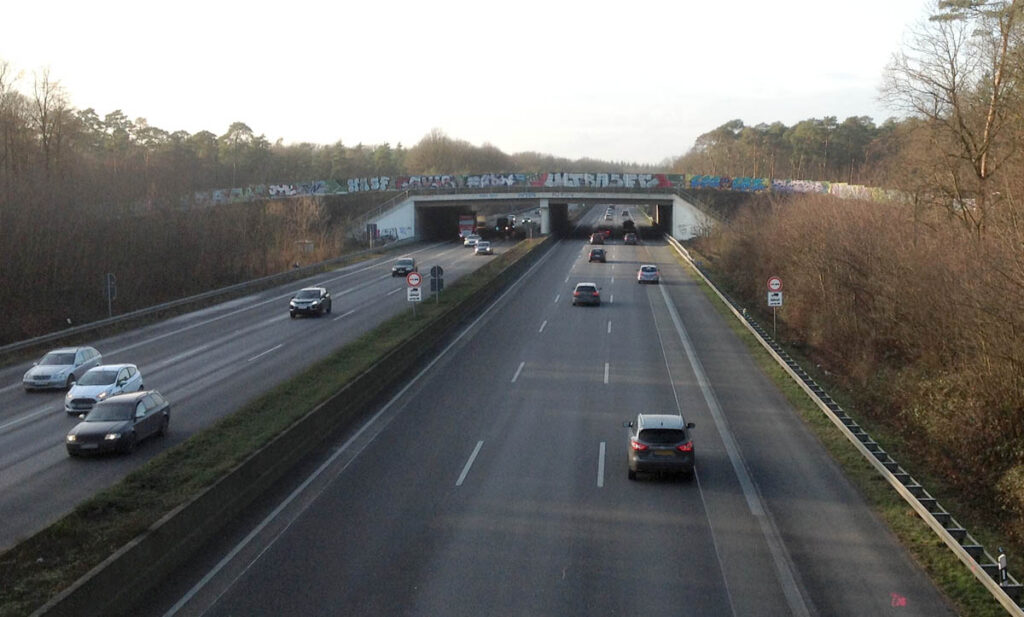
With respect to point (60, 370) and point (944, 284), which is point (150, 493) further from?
point (944, 284)

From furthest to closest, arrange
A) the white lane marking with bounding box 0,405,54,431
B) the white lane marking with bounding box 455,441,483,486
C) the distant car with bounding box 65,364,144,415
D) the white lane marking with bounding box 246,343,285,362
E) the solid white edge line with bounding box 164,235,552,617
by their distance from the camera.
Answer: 1. the white lane marking with bounding box 246,343,285,362
2. the distant car with bounding box 65,364,144,415
3. the white lane marking with bounding box 0,405,54,431
4. the white lane marking with bounding box 455,441,483,486
5. the solid white edge line with bounding box 164,235,552,617

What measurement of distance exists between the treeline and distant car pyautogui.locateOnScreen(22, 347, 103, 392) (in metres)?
24.7

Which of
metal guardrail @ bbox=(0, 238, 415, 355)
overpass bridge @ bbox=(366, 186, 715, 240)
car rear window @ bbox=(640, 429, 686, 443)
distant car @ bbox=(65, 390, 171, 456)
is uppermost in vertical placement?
overpass bridge @ bbox=(366, 186, 715, 240)

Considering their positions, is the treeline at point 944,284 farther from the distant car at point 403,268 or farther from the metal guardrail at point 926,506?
the distant car at point 403,268

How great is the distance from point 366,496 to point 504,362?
1546cm

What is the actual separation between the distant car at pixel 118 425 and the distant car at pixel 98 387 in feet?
11.9

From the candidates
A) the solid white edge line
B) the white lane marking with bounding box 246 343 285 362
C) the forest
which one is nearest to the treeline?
the forest

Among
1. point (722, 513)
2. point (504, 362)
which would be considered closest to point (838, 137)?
point (504, 362)

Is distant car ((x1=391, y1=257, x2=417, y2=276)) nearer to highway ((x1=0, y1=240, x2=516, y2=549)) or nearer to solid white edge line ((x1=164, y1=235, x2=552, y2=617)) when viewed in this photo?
highway ((x1=0, y1=240, x2=516, y2=549))

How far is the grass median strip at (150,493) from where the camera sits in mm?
12805

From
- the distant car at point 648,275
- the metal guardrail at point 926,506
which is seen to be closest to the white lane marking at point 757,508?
the metal guardrail at point 926,506

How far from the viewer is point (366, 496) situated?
59.9 ft

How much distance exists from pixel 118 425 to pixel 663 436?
12156 millimetres

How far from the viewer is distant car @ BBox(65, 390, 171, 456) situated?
20.8 meters
